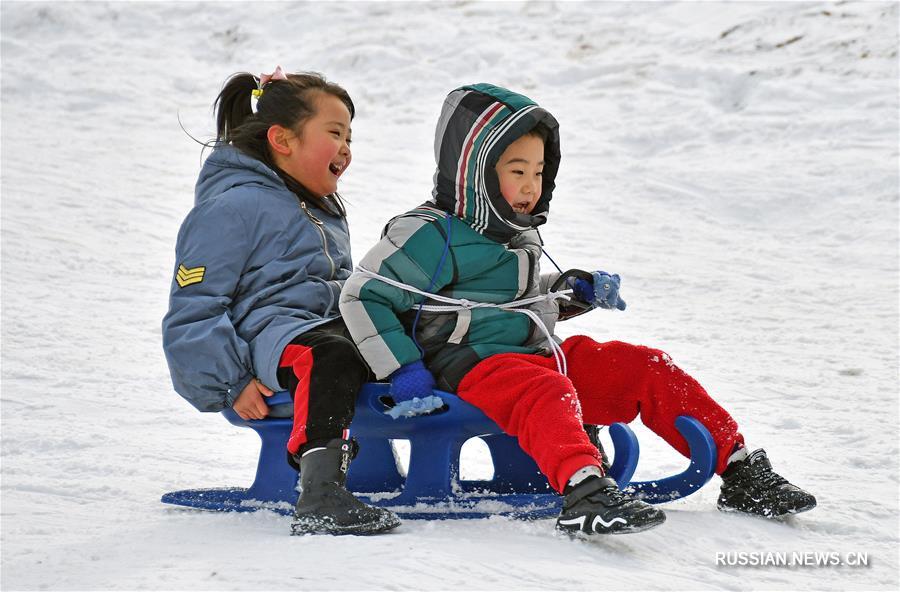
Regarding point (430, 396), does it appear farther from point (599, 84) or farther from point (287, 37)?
point (287, 37)

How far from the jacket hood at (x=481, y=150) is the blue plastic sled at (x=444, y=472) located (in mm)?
523

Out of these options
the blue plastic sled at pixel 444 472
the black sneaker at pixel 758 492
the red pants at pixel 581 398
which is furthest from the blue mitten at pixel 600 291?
the black sneaker at pixel 758 492

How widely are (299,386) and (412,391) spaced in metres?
0.30

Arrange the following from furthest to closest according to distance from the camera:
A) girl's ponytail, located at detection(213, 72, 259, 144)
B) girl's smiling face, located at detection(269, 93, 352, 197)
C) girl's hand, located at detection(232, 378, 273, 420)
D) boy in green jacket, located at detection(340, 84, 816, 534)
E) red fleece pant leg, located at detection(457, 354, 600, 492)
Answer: girl's ponytail, located at detection(213, 72, 259, 144) < girl's smiling face, located at detection(269, 93, 352, 197) < girl's hand, located at detection(232, 378, 273, 420) < boy in green jacket, located at detection(340, 84, 816, 534) < red fleece pant leg, located at detection(457, 354, 600, 492)

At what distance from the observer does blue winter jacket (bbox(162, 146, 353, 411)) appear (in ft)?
10.0

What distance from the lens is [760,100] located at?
1044 centimetres

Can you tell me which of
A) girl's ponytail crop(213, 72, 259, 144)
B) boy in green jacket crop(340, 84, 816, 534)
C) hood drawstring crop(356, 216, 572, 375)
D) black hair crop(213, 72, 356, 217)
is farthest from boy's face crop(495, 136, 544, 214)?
girl's ponytail crop(213, 72, 259, 144)

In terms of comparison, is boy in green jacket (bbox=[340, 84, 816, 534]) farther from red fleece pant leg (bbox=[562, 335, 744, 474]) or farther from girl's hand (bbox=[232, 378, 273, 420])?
girl's hand (bbox=[232, 378, 273, 420])

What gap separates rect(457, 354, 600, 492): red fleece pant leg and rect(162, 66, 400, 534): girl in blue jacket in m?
0.35

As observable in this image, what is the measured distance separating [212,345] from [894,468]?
2.33 meters

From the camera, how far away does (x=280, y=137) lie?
11.7ft

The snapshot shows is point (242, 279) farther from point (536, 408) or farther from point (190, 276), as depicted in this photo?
point (536, 408)

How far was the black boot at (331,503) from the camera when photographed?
2576 millimetres

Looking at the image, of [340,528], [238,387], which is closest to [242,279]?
[238,387]
